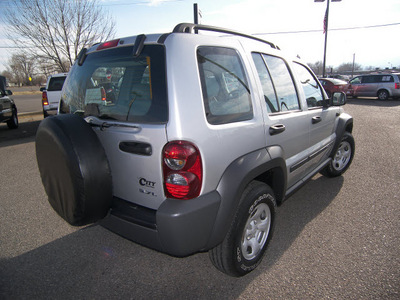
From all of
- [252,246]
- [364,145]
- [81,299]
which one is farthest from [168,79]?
[364,145]

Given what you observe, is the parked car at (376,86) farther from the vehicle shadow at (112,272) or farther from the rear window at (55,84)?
the vehicle shadow at (112,272)

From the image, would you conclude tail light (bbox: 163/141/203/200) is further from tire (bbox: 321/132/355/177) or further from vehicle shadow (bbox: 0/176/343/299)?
tire (bbox: 321/132/355/177)

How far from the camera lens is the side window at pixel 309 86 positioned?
3.18 metres

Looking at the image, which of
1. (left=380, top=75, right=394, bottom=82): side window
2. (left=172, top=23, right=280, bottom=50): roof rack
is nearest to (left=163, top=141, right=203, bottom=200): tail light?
(left=172, top=23, right=280, bottom=50): roof rack

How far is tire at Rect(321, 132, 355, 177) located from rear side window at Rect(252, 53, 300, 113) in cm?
173

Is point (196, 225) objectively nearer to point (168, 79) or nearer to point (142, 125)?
point (142, 125)

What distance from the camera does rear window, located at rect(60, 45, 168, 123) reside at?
1812 mm

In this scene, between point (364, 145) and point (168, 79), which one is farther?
point (364, 145)

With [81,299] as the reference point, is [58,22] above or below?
above

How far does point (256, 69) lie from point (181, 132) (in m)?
1.09

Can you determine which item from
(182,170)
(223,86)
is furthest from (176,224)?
(223,86)

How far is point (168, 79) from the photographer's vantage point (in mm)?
1754

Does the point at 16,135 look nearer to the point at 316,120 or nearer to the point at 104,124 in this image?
the point at 104,124

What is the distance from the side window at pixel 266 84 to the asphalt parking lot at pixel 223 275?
139 cm
